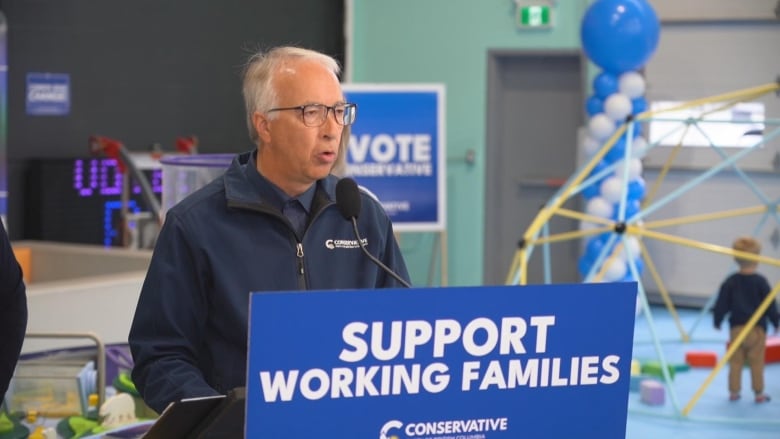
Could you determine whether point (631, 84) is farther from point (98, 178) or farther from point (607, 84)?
point (98, 178)

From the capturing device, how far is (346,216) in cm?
267

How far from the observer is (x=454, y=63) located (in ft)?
39.0

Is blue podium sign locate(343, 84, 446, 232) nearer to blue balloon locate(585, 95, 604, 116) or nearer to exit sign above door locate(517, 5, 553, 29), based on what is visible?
blue balloon locate(585, 95, 604, 116)

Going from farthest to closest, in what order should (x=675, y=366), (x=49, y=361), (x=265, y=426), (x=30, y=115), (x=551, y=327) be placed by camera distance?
1. (x=675, y=366)
2. (x=30, y=115)
3. (x=49, y=361)
4. (x=551, y=327)
5. (x=265, y=426)

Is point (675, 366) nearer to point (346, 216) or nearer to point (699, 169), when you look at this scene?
point (699, 169)

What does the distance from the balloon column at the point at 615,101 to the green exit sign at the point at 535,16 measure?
6.50 feet

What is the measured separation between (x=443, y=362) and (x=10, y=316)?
1.09 meters

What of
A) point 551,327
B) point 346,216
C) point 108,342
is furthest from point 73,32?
point 551,327

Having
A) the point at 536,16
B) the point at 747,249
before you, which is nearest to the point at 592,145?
the point at 747,249

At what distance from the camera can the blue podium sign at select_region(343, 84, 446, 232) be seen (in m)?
9.94

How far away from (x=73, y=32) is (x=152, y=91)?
2.94 feet

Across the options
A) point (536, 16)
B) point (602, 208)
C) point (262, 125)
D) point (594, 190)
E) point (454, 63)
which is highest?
point (536, 16)

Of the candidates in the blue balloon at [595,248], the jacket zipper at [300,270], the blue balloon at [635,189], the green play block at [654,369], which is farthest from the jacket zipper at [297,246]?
the blue balloon at [595,248]

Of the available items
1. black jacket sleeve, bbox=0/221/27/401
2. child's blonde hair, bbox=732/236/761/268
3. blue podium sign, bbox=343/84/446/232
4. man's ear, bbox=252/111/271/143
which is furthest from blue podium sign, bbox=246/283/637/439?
blue podium sign, bbox=343/84/446/232
